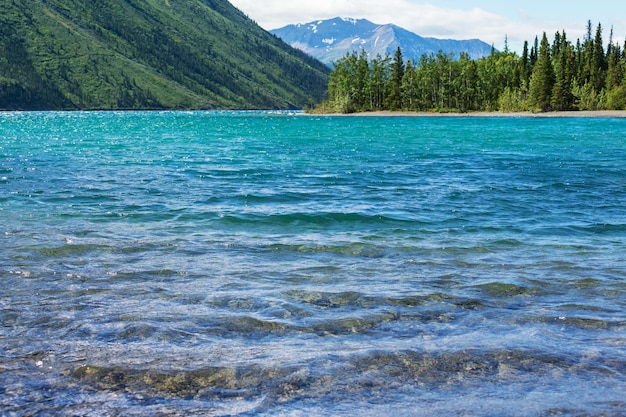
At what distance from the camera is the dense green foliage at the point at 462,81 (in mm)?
174125

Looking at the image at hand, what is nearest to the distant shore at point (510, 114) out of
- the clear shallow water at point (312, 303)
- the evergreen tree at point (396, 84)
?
the evergreen tree at point (396, 84)

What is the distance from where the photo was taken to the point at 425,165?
41.8m

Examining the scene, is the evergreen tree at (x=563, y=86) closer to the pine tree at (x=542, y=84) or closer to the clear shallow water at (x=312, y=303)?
the pine tree at (x=542, y=84)

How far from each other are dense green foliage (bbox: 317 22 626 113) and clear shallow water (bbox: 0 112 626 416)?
160 metres

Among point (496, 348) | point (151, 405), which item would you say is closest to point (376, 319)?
point (496, 348)

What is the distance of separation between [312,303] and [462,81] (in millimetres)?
182154

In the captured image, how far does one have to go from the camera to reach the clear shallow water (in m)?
7.14

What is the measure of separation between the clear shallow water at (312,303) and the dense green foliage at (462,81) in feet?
526

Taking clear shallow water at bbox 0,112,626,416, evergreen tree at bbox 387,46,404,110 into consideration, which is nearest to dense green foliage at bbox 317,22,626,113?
evergreen tree at bbox 387,46,404,110

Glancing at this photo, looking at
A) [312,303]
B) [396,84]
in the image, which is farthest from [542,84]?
[312,303]

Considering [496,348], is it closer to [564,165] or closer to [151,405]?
[151,405]

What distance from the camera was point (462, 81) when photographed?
604 feet

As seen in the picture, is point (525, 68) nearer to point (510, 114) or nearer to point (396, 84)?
point (510, 114)

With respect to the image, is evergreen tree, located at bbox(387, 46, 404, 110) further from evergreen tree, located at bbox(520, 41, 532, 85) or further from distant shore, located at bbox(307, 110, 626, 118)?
evergreen tree, located at bbox(520, 41, 532, 85)
